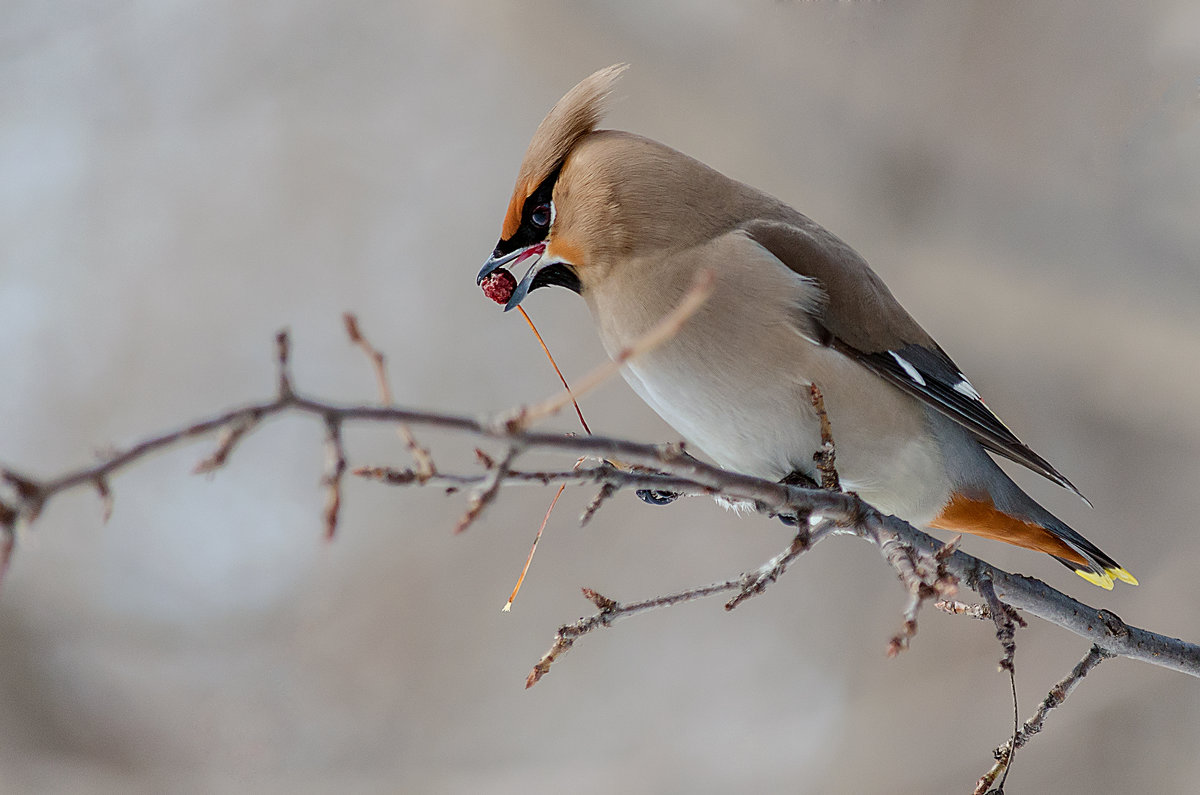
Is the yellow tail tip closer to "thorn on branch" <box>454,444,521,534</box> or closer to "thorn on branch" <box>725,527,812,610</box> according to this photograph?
"thorn on branch" <box>725,527,812,610</box>

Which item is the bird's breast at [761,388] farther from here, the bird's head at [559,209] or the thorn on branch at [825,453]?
the thorn on branch at [825,453]

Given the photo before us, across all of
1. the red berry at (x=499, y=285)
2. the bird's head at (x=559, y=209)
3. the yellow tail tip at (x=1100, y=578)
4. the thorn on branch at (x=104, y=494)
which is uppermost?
the bird's head at (x=559, y=209)

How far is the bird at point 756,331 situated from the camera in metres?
2.11

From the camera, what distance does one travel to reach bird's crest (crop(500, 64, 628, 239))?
A: 2338 mm

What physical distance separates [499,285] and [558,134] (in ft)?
1.17

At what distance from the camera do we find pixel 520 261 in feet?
7.80

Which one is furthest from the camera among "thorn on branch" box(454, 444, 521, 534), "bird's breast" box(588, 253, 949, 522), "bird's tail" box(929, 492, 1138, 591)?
"bird's tail" box(929, 492, 1138, 591)

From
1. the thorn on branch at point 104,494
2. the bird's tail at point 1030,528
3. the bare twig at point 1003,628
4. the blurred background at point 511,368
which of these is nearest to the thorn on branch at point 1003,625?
the bare twig at point 1003,628

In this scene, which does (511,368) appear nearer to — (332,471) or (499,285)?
(499,285)

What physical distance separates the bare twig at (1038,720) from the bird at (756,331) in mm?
522

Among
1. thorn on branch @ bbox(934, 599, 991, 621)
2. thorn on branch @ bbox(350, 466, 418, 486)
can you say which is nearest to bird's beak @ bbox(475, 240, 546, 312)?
thorn on branch @ bbox(934, 599, 991, 621)

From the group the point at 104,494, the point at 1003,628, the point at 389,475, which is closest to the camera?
the point at 104,494

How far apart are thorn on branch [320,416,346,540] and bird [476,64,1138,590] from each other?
134 cm

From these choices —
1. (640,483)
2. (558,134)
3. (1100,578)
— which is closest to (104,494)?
(640,483)
